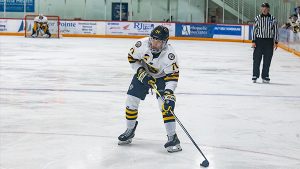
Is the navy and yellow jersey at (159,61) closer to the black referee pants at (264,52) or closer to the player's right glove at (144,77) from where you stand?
the player's right glove at (144,77)

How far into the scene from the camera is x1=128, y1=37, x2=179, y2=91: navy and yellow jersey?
17.4 ft

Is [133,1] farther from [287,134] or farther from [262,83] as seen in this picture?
[287,134]

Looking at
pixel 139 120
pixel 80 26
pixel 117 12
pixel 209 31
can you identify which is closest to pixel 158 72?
pixel 139 120

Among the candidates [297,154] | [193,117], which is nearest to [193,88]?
[193,117]

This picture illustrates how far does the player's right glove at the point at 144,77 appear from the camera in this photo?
211 inches

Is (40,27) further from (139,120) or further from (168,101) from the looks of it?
(168,101)

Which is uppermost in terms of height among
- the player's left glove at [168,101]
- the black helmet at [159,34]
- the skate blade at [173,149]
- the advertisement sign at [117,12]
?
the advertisement sign at [117,12]

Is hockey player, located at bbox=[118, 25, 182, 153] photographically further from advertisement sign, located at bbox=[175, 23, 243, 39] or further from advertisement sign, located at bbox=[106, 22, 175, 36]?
advertisement sign, located at bbox=[106, 22, 175, 36]

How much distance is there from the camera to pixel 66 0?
30750 millimetres

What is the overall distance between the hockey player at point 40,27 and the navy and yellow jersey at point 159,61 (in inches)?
887

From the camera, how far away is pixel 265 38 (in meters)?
11.7

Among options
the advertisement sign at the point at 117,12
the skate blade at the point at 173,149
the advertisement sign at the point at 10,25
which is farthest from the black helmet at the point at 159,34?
the advertisement sign at the point at 117,12

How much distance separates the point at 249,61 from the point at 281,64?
3.92ft

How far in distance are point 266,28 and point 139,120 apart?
5.21m
